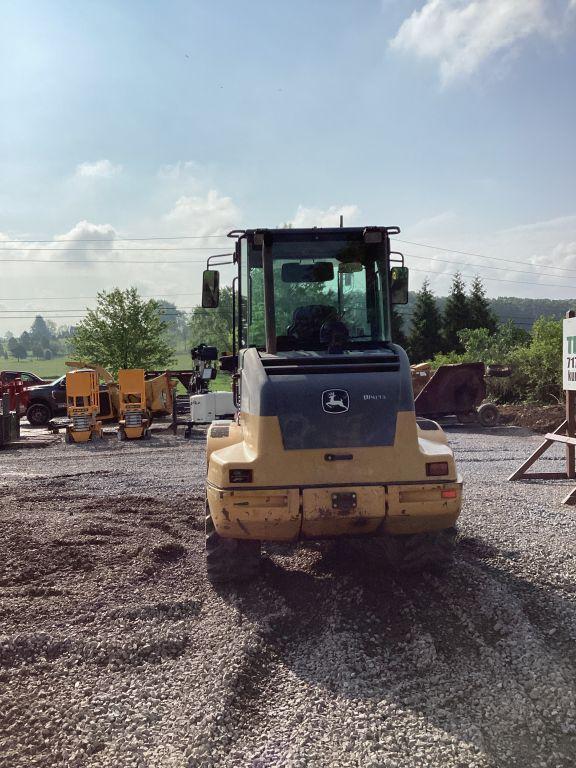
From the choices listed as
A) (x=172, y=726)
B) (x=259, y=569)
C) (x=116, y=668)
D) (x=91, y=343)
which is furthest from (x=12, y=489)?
(x=91, y=343)

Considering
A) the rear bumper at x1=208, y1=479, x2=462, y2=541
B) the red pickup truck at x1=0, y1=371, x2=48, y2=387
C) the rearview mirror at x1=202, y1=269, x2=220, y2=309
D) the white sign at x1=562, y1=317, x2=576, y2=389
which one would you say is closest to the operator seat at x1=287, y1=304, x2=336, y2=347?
the rearview mirror at x1=202, y1=269, x2=220, y2=309

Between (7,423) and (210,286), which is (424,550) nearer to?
(210,286)

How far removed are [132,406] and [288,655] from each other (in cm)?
1466

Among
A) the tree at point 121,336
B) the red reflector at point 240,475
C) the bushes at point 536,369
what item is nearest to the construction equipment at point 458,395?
the bushes at point 536,369

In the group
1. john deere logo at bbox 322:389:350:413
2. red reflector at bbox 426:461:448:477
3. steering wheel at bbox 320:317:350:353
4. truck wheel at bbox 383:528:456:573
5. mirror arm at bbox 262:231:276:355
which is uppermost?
mirror arm at bbox 262:231:276:355

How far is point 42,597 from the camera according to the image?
5281 mm

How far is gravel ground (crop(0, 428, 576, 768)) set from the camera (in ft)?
10.6

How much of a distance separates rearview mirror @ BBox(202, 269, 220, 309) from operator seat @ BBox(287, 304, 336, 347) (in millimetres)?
1070

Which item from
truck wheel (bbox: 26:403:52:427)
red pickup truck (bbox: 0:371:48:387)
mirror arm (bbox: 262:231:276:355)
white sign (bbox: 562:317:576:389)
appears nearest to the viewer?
mirror arm (bbox: 262:231:276:355)

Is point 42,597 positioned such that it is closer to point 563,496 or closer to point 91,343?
point 563,496

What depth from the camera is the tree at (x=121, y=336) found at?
184ft

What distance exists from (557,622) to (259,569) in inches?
91.7

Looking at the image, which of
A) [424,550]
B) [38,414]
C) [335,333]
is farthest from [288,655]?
[38,414]

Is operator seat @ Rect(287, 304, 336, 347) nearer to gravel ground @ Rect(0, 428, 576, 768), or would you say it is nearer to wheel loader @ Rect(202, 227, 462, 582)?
wheel loader @ Rect(202, 227, 462, 582)
